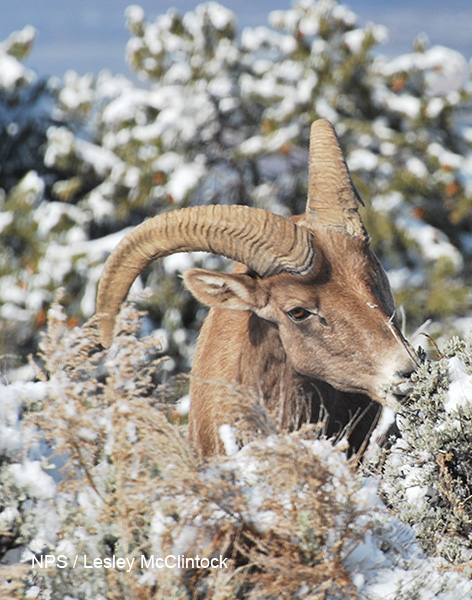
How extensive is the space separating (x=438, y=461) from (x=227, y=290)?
196 cm

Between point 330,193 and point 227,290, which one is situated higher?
point 330,193

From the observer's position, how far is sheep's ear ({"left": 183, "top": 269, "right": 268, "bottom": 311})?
4773 mm

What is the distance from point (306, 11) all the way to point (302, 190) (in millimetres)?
5888

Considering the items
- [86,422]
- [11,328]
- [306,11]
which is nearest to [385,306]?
[86,422]

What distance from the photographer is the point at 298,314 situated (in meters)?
4.63

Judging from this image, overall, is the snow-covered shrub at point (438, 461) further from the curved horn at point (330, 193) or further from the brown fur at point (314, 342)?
the curved horn at point (330, 193)

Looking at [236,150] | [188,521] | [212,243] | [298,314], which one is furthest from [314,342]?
[236,150]

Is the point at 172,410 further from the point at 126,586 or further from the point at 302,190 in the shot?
the point at 302,190

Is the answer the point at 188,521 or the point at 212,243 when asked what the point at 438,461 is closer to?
the point at 188,521

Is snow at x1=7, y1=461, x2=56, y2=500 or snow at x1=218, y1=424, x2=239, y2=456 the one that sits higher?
snow at x1=7, y1=461, x2=56, y2=500

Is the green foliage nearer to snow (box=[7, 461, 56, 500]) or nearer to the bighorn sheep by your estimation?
the bighorn sheep

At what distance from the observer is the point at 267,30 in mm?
18828

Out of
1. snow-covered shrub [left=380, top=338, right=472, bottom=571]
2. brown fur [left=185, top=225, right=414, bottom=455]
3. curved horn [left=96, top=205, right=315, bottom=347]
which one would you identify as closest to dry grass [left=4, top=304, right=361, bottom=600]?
snow-covered shrub [left=380, top=338, right=472, bottom=571]

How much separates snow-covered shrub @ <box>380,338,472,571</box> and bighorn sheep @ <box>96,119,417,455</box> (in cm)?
51
